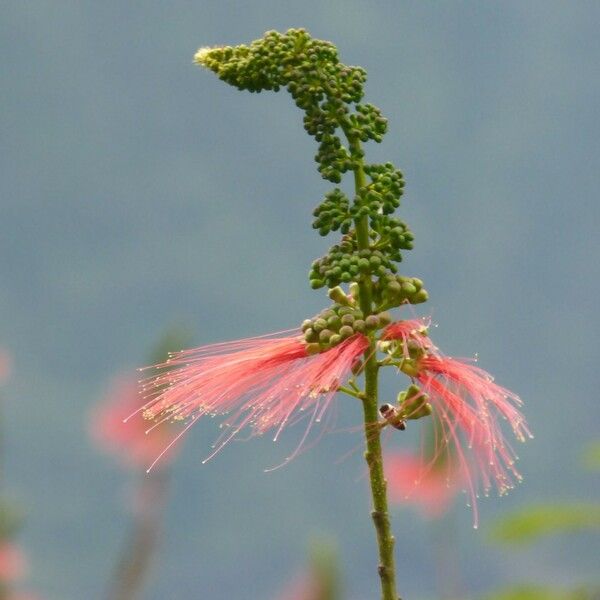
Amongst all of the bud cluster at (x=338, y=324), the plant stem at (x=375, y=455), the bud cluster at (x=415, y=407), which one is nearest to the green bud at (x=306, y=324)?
the bud cluster at (x=338, y=324)

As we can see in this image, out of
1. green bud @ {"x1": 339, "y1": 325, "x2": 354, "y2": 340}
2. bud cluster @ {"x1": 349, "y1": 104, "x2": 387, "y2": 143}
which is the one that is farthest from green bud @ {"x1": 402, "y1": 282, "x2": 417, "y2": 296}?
bud cluster @ {"x1": 349, "y1": 104, "x2": 387, "y2": 143}

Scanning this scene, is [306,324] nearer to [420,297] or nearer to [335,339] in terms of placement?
[335,339]

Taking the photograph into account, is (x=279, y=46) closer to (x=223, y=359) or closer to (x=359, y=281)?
(x=359, y=281)

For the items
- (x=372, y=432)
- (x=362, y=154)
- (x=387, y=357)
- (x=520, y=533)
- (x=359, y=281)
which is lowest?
(x=520, y=533)

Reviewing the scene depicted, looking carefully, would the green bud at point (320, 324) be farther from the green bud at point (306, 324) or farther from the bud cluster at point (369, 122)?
the bud cluster at point (369, 122)

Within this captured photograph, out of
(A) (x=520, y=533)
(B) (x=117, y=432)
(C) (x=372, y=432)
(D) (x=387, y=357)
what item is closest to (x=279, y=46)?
(D) (x=387, y=357)

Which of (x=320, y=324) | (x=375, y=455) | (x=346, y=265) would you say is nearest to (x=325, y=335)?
(x=320, y=324)

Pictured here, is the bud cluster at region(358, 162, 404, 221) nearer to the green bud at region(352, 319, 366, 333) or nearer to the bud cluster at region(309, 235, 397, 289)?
the bud cluster at region(309, 235, 397, 289)
